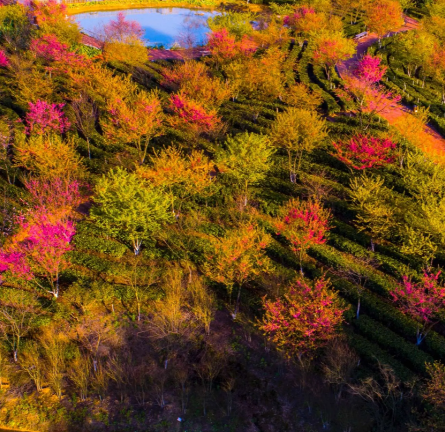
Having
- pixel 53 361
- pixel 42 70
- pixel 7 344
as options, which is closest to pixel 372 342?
pixel 53 361

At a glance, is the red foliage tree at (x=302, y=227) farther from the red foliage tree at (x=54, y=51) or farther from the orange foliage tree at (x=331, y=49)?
the red foliage tree at (x=54, y=51)

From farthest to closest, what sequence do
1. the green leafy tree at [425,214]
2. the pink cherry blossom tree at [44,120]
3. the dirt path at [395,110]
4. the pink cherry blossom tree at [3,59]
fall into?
the pink cherry blossom tree at [3,59] < the dirt path at [395,110] < the pink cherry blossom tree at [44,120] < the green leafy tree at [425,214]

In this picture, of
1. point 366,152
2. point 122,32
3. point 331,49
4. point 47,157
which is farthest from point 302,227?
point 122,32

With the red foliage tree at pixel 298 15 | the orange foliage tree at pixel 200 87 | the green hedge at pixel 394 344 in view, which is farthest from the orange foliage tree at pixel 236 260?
the red foliage tree at pixel 298 15

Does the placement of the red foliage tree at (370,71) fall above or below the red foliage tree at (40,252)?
above

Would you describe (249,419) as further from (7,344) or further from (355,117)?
(355,117)

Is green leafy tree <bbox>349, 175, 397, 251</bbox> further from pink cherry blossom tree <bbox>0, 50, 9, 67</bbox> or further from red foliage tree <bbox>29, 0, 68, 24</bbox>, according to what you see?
red foliage tree <bbox>29, 0, 68, 24</bbox>

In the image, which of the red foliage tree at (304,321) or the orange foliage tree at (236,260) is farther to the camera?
the orange foliage tree at (236,260)
